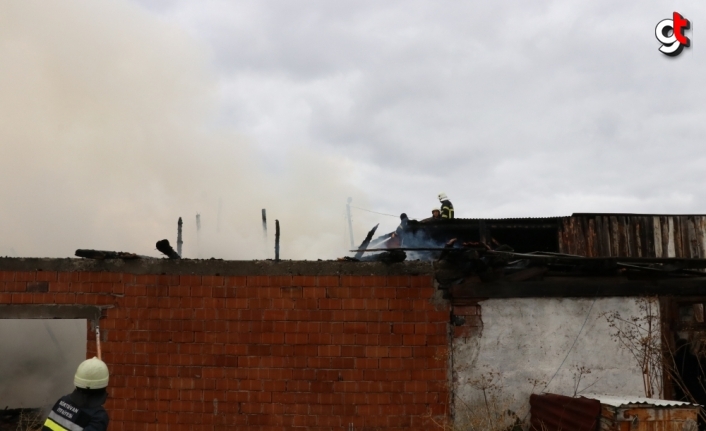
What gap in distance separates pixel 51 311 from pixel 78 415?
3617mm

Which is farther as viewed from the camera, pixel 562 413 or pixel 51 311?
pixel 51 311

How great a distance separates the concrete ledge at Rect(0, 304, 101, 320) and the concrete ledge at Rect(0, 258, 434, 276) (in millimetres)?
424

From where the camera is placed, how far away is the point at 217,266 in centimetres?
692

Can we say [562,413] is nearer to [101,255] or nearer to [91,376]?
[91,376]

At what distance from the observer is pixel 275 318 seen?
680 centimetres

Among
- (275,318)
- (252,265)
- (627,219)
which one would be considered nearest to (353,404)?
(275,318)

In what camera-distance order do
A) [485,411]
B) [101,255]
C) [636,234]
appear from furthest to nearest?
[636,234] < [101,255] < [485,411]

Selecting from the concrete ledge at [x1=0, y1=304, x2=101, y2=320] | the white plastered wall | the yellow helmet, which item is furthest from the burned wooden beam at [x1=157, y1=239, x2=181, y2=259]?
the white plastered wall

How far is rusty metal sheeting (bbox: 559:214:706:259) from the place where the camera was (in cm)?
1189

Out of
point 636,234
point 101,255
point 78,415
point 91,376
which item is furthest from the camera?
point 636,234

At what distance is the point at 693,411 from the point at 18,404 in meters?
10.5

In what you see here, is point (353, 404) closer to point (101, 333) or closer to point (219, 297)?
point (219, 297)

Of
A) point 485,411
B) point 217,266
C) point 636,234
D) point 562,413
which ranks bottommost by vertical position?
point 485,411

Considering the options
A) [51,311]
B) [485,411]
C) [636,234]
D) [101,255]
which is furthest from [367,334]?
[636,234]
